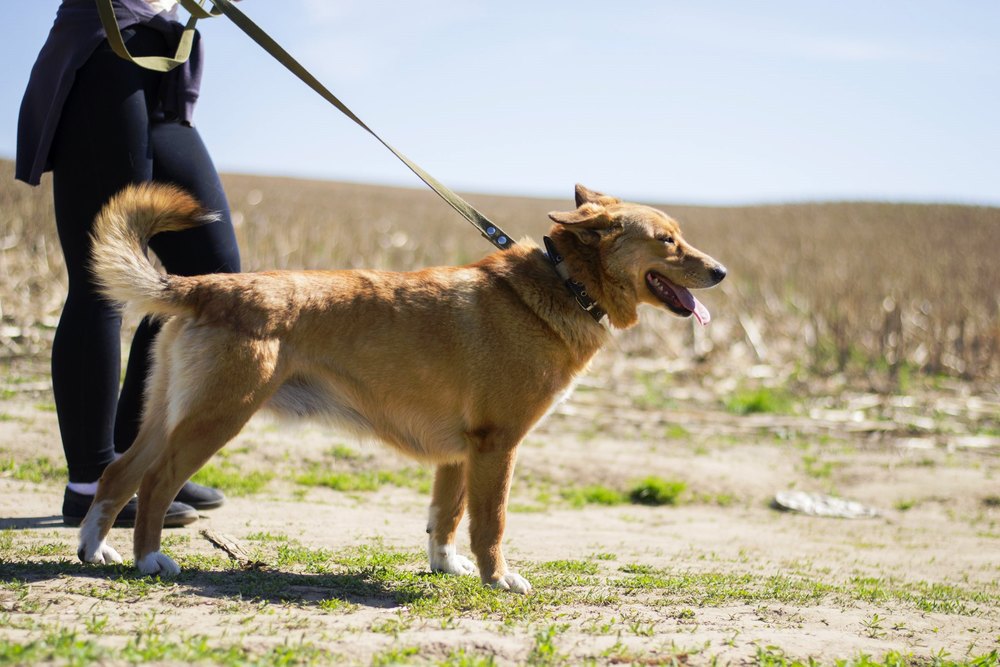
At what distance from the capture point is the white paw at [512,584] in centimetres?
410

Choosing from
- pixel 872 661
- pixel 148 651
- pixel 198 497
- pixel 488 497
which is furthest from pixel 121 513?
pixel 872 661

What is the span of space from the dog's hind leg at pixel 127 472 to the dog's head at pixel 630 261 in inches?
82.4

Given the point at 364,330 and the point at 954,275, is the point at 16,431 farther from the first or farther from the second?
the point at 954,275

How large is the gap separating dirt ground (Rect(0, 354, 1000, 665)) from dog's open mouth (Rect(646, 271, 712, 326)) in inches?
54.8

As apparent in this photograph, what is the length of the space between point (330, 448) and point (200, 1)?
13.3 feet

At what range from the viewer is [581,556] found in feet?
16.9

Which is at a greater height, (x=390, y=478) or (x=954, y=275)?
(x=954, y=275)

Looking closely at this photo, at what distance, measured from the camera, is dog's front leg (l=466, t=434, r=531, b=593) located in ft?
13.9

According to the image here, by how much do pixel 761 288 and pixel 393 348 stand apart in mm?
15177

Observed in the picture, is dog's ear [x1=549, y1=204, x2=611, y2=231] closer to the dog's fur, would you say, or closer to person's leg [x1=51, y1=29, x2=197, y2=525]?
the dog's fur

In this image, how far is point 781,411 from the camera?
10.9 meters

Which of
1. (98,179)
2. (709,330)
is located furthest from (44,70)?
(709,330)

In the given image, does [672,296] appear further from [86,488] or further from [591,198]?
[86,488]

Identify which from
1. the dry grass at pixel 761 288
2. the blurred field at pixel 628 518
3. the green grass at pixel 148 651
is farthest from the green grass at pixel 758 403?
the green grass at pixel 148 651
